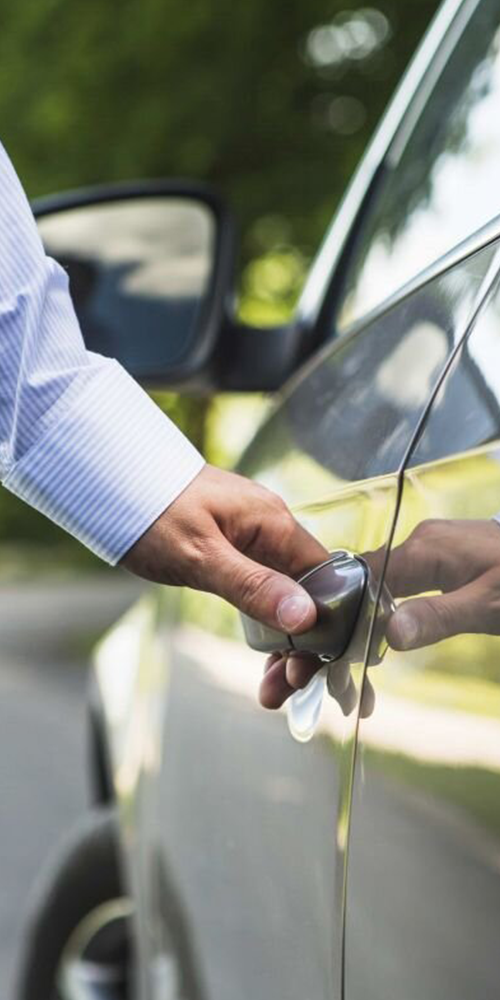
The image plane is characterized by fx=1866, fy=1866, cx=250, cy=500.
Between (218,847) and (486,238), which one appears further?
(218,847)

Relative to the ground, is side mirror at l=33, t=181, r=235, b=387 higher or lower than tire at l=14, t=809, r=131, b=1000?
higher

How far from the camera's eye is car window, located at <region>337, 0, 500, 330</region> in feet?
6.68

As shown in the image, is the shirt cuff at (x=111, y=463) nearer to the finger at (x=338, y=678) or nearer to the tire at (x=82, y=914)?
the finger at (x=338, y=678)

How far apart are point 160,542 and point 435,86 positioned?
1076 millimetres

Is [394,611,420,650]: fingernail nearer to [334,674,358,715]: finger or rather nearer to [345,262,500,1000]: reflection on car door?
[345,262,500,1000]: reflection on car door

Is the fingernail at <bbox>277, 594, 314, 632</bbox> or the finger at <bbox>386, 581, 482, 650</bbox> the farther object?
the fingernail at <bbox>277, 594, 314, 632</bbox>

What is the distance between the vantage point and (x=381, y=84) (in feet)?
48.0

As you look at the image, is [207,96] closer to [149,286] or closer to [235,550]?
[149,286]

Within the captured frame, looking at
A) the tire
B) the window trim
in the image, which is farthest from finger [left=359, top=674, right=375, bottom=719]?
the tire

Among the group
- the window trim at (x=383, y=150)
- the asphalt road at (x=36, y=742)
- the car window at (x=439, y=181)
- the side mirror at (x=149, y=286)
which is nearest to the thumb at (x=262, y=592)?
the car window at (x=439, y=181)

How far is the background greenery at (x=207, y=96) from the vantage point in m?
14.6

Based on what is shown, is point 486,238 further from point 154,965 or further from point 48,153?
point 48,153

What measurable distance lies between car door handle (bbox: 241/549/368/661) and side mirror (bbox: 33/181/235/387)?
118 cm

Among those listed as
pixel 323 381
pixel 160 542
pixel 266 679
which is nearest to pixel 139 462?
pixel 160 542
